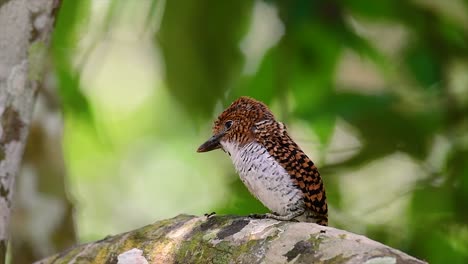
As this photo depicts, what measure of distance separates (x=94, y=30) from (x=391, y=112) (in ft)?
5.93

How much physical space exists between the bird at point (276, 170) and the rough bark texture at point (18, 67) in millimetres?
570

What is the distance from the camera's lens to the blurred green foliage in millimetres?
4344

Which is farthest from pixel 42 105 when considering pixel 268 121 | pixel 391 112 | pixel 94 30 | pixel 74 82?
pixel 268 121

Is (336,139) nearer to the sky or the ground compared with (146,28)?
nearer to the ground

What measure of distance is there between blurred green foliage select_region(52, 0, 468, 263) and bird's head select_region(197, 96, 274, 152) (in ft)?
5.23

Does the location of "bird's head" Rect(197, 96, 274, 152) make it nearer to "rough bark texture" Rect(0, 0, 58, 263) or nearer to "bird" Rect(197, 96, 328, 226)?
"bird" Rect(197, 96, 328, 226)

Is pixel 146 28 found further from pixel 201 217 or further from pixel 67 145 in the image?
pixel 201 217

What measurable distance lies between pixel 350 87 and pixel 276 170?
94.8 inches

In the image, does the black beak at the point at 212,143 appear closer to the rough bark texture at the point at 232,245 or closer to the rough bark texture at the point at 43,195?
the rough bark texture at the point at 232,245

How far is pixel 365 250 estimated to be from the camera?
179cm

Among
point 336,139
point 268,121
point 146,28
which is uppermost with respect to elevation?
point 146,28

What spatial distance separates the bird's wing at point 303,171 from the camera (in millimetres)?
2400

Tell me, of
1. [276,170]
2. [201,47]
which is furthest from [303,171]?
[201,47]

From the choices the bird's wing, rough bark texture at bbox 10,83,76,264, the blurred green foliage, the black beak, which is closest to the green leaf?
the blurred green foliage
